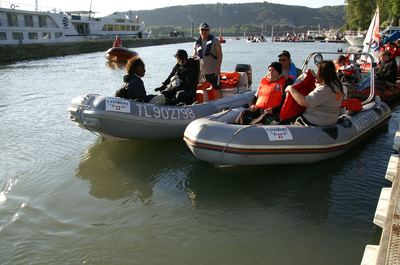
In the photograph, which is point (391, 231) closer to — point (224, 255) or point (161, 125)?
point (224, 255)

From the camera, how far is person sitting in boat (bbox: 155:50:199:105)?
22.5 ft

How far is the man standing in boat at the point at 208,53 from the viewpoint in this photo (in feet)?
24.7

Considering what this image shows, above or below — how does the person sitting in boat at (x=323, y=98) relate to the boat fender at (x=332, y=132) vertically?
above

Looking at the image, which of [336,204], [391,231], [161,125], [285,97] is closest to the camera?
[391,231]

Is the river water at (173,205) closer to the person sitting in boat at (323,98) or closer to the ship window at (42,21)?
the person sitting in boat at (323,98)

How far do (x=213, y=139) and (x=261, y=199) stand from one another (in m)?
0.91

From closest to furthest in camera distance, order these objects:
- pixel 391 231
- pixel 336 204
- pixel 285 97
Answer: pixel 391 231
pixel 336 204
pixel 285 97

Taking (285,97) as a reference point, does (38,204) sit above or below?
below

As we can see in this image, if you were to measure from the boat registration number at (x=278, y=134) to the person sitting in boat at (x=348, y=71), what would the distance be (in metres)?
5.37

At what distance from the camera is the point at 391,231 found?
3.12 m

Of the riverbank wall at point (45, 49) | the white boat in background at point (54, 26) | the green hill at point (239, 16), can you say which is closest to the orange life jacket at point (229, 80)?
the riverbank wall at point (45, 49)

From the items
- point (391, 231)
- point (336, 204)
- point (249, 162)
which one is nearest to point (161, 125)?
point (249, 162)

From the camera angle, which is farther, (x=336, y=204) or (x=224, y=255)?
(x=336, y=204)

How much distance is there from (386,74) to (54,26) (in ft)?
108
